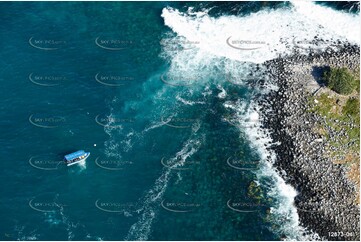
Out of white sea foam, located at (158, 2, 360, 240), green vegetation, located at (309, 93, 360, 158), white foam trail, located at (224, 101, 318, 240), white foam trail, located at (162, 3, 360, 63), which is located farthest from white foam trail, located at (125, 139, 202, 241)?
white foam trail, located at (162, 3, 360, 63)

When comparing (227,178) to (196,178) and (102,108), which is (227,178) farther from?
(102,108)

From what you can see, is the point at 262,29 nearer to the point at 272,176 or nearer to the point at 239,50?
the point at 239,50

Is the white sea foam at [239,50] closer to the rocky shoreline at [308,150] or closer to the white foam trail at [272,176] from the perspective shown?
the white foam trail at [272,176]

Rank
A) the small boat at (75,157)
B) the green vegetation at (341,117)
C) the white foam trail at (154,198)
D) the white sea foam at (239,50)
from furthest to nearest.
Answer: the white sea foam at (239,50) → the green vegetation at (341,117) → the small boat at (75,157) → the white foam trail at (154,198)

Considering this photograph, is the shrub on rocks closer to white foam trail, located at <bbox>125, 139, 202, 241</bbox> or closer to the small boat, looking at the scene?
white foam trail, located at <bbox>125, 139, 202, 241</bbox>

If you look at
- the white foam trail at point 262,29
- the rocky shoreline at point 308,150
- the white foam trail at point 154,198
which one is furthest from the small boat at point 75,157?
the white foam trail at point 262,29
